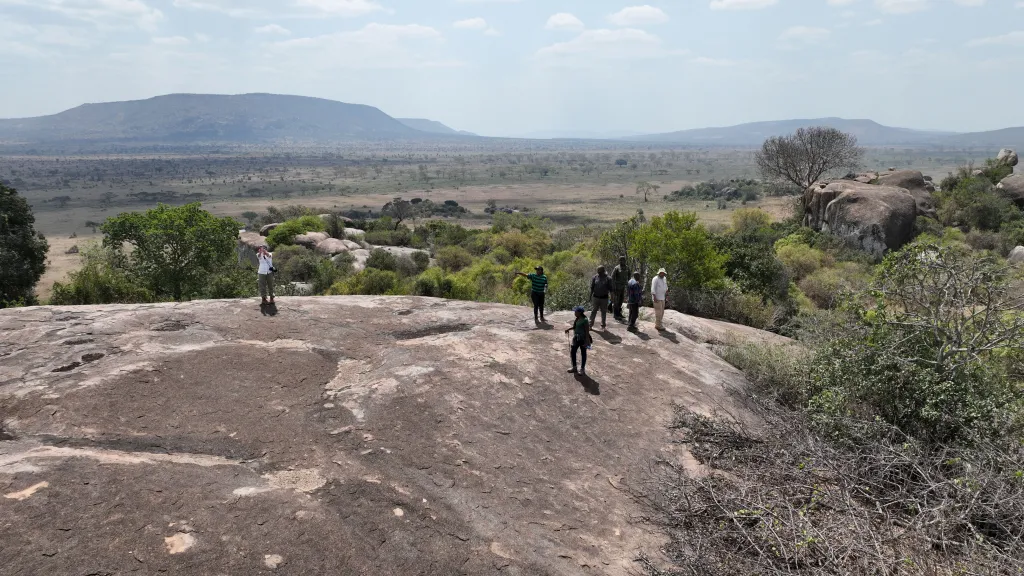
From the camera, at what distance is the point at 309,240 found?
130 feet

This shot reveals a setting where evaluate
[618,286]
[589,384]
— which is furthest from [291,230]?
[589,384]

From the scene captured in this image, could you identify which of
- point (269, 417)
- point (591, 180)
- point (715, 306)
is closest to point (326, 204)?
point (591, 180)

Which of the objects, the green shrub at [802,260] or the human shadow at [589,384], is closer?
the human shadow at [589,384]

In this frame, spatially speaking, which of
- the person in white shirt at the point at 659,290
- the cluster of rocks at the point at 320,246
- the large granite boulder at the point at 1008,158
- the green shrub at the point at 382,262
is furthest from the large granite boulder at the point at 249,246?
the large granite boulder at the point at 1008,158

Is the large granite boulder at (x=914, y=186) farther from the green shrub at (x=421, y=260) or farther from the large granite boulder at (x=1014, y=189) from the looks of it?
the green shrub at (x=421, y=260)

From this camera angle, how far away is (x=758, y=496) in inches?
262

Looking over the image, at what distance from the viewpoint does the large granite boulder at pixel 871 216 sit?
29.7 meters

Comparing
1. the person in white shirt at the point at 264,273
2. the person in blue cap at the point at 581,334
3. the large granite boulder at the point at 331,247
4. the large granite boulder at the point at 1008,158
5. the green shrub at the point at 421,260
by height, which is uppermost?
the large granite boulder at the point at 1008,158

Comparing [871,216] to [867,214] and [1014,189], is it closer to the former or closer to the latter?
[867,214]

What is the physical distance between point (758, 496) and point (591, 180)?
148 meters

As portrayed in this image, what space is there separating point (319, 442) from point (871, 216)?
3234cm

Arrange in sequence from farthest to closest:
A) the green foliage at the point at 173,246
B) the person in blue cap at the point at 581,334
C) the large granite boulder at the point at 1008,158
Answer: the large granite boulder at the point at 1008,158 < the green foliage at the point at 173,246 < the person in blue cap at the point at 581,334

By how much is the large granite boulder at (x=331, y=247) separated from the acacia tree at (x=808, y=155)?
38551mm

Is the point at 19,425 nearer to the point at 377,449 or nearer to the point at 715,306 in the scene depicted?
the point at 377,449
